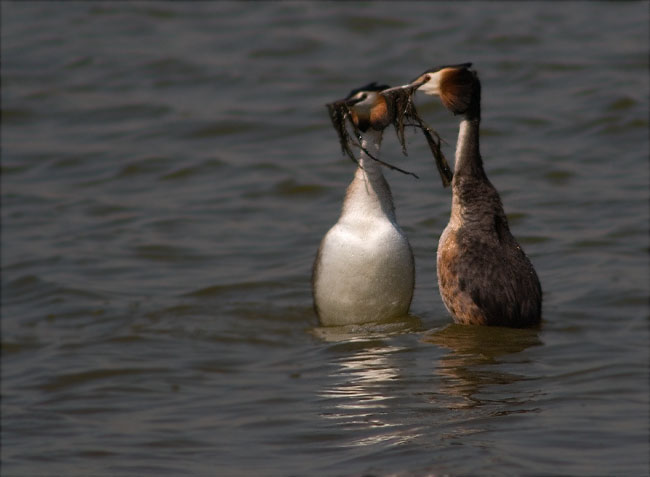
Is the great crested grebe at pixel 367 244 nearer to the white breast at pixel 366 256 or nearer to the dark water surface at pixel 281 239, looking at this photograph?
the white breast at pixel 366 256

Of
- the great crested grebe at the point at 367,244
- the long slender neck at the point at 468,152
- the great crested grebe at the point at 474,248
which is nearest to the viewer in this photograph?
the great crested grebe at the point at 474,248

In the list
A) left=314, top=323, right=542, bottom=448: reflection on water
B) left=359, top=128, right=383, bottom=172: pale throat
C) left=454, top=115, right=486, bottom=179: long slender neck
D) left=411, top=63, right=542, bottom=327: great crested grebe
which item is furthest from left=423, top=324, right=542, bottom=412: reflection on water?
left=359, top=128, right=383, bottom=172: pale throat

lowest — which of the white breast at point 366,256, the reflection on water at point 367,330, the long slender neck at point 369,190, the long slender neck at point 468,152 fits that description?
the reflection on water at point 367,330

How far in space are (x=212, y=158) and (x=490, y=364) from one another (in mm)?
7591

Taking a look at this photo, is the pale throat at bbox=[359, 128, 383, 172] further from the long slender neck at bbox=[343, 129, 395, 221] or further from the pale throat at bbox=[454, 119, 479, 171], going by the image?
the pale throat at bbox=[454, 119, 479, 171]

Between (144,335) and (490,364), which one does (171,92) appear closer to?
(144,335)

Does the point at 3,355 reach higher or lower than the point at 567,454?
lower

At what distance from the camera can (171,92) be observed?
1703cm

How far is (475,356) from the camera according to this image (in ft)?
25.9

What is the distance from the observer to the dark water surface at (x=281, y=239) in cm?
679

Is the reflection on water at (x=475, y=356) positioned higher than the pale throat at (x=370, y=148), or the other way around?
the pale throat at (x=370, y=148)

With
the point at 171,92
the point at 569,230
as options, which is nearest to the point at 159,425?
the point at 569,230

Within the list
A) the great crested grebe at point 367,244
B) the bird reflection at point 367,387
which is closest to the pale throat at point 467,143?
the great crested grebe at point 367,244

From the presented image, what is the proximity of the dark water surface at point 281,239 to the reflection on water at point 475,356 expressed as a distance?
2cm
